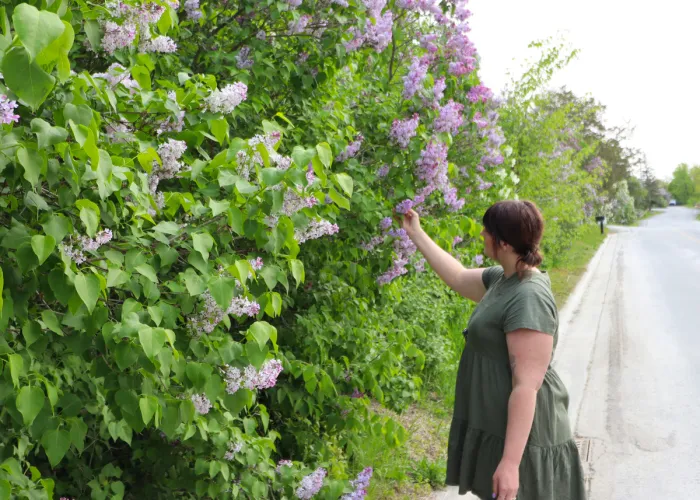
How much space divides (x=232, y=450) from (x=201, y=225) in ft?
3.48

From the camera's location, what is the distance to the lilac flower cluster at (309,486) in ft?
10.2

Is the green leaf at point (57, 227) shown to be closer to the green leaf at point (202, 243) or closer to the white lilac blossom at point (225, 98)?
the green leaf at point (202, 243)

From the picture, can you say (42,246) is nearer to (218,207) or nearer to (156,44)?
(218,207)

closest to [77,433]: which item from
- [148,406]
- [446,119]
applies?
[148,406]

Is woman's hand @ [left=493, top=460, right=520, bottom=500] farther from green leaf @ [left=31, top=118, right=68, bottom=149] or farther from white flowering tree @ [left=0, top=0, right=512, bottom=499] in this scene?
green leaf @ [left=31, top=118, right=68, bottom=149]

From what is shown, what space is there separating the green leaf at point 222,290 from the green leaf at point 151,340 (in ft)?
0.65

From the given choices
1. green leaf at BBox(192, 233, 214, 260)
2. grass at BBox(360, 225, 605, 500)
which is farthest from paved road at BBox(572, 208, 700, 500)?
green leaf at BBox(192, 233, 214, 260)

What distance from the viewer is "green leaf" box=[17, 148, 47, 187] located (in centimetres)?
161

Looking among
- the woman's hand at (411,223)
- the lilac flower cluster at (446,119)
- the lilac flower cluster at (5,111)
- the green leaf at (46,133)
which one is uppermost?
the lilac flower cluster at (446,119)

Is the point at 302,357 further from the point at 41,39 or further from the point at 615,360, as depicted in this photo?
the point at 615,360

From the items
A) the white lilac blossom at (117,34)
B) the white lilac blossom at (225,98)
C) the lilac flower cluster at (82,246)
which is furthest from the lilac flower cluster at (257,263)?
the white lilac blossom at (117,34)

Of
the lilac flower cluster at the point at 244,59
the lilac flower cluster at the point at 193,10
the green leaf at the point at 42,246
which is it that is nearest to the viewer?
the green leaf at the point at 42,246

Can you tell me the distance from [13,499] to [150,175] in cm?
108

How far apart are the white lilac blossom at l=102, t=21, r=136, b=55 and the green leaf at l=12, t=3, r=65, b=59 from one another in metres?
1.12
